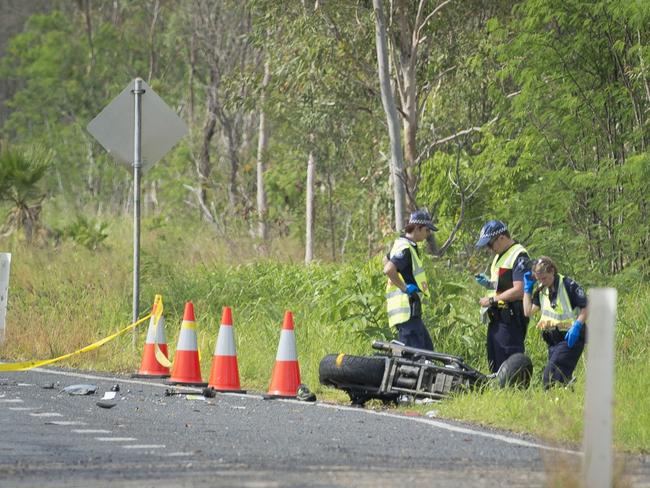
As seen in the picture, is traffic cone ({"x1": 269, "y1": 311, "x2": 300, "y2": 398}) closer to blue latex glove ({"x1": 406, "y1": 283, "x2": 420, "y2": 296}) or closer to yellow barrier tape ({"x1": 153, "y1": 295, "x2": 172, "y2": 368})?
blue latex glove ({"x1": 406, "y1": 283, "x2": 420, "y2": 296})

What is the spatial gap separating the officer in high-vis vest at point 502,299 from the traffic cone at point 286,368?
165 centimetres

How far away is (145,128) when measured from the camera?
1648cm

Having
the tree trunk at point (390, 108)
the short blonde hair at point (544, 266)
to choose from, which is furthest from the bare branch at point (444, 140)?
the short blonde hair at point (544, 266)

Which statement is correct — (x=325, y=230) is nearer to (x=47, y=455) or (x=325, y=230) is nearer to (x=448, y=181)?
(x=448, y=181)

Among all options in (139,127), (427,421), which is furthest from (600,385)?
(139,127)

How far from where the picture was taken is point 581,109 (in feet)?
62.0

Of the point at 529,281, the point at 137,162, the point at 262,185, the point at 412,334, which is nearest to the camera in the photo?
the point at 529,281

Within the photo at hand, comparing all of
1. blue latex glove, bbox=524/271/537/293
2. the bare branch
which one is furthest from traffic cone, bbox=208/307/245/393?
the bare branch

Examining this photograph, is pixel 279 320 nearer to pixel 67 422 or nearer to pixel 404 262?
pixel 404 262

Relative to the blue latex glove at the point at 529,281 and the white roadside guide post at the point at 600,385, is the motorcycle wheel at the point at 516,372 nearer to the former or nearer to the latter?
the blue latex glove at the point at 529,281

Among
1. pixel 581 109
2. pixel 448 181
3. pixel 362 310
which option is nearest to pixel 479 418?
pixel 362 310

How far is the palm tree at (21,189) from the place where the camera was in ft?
84.1

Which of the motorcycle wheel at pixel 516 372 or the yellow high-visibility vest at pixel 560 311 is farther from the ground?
the yellow high-visibility vest at pixel 560 311

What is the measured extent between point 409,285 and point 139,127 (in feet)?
16.2
